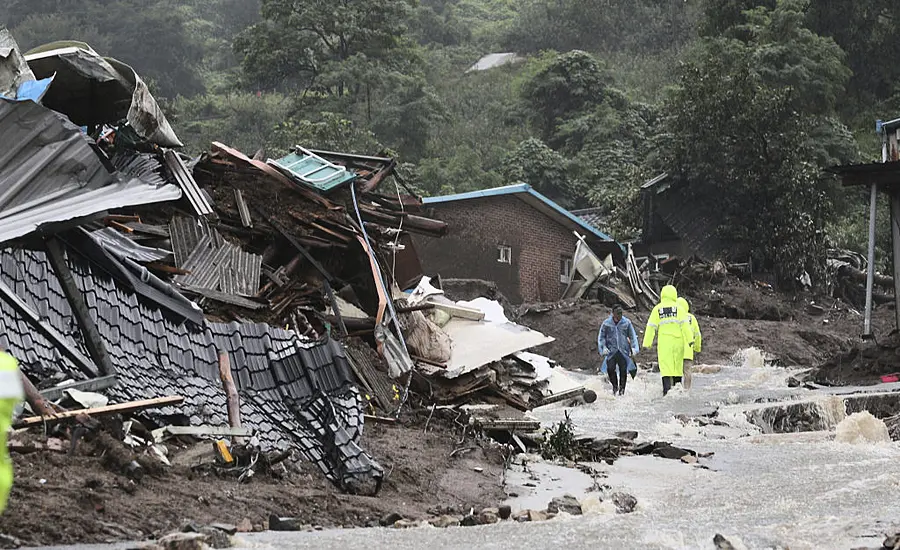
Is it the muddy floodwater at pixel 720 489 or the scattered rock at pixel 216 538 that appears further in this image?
the muddy floodwater at pixel 720 489

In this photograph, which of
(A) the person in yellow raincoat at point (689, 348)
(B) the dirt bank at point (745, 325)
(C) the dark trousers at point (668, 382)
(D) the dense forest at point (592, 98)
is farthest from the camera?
(D) the dense forest at point (592, 98)

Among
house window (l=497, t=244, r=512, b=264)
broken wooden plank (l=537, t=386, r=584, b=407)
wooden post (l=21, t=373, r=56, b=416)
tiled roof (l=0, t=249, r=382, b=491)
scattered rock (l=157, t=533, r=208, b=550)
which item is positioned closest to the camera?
scattered rock (l=157, t=533, r=208, b=550)

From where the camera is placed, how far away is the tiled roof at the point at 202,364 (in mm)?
8969

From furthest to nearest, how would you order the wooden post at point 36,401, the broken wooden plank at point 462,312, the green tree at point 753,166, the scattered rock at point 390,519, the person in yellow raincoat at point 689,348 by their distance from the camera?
the green tree at point 753,166, the person in yellow raincoat at point 689,348, the broken wooden plank at point 462,312, the scattered rock at point 390,519, the wooden post at point 36,401

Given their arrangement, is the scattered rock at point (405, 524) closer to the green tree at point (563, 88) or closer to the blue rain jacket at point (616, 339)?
the blue rain jacket at point (616, 339)

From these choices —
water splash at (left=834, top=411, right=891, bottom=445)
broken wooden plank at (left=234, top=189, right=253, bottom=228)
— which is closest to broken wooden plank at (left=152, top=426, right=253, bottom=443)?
broken wooden plank at (left=234, top=189, right=253, bottom=228)

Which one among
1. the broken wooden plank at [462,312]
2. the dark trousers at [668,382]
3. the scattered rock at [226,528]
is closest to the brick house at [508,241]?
the dark trousers at [668,382]

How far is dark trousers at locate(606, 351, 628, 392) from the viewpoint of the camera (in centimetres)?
1680

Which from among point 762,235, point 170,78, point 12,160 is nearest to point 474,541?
point 12,160

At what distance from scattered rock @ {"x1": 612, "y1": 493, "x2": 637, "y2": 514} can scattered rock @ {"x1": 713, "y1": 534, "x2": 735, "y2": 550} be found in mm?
1714

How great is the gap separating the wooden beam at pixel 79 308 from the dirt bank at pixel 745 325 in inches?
629

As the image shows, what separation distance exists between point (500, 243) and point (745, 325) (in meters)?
7.71

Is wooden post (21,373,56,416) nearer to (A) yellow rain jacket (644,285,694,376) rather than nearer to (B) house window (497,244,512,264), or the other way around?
(A) yellow rain jacket (644,285,694,376)

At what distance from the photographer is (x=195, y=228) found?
41.5ft
